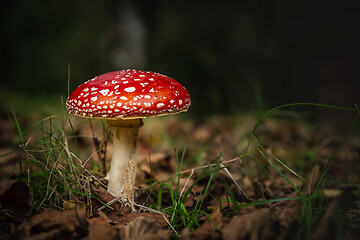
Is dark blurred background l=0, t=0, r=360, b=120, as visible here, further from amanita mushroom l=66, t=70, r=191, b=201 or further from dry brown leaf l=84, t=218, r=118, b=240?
dry brown leaf l=84, t=218, r=118, b=240

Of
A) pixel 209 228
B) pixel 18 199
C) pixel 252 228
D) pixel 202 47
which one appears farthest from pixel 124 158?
pixel 202 47

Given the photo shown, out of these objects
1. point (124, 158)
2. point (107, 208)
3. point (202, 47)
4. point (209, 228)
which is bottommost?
point (107, 208)

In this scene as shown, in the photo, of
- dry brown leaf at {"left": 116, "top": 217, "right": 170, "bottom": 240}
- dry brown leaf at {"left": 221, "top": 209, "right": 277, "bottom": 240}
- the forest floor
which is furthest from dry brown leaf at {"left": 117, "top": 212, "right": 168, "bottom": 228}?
dry brown leaf at {"left": 221, "top": 209, "right": 277, "bottom": 240}

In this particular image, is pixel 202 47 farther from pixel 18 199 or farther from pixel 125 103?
pixel 18 199

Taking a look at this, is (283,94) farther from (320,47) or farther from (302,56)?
(320,47)

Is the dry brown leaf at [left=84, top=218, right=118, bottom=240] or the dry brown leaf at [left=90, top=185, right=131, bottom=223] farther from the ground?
the dry brown leaf at [left=84, top=218, right=118, bottom=240]

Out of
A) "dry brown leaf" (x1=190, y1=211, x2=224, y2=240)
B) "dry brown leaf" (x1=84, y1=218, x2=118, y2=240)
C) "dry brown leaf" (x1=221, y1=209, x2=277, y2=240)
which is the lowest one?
"dry brown leaf" (x1=190, y1=211, x2=224, y2=240)
